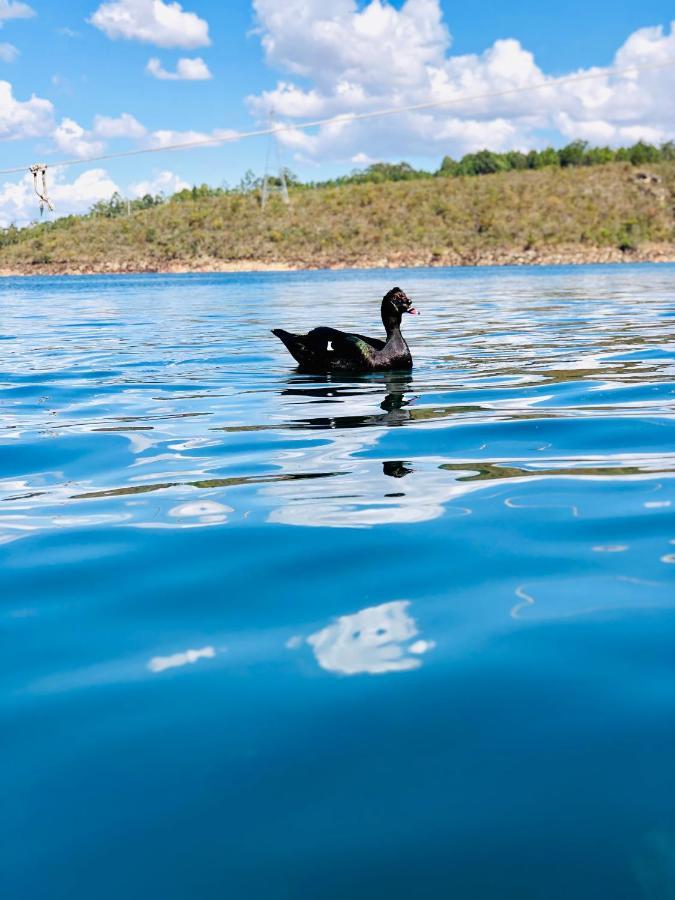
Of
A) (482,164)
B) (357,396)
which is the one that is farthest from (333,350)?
(482,164)

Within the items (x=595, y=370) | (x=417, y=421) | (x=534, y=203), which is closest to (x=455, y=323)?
(x=595, y=370)

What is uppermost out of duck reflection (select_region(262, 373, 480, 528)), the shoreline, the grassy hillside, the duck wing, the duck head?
the grassy hillside

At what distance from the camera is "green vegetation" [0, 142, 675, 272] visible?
107562mm

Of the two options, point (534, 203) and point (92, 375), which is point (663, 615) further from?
point (534, 203)

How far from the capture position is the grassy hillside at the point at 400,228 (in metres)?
107

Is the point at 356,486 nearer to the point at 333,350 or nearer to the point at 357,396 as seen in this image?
the point at 357,396

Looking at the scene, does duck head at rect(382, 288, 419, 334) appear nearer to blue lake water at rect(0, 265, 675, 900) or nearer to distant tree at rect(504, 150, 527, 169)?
blue lake water at rect(0, 265, 675, 900)

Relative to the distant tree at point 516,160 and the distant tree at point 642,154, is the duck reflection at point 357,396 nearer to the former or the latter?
the distant tree at point 642,154

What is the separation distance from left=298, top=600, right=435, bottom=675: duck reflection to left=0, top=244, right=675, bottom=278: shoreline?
9654 cm

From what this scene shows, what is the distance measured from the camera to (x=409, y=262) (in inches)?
4114

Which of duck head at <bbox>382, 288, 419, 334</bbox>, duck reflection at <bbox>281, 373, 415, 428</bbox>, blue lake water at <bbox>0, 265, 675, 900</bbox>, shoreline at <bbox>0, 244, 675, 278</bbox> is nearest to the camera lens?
blue lake water at <bbox>0, 265, 675, 900</bbox>

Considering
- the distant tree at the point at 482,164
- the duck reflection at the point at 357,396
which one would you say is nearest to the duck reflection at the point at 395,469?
the duck reflection at the point at 357,396

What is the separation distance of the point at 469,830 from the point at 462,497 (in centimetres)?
282

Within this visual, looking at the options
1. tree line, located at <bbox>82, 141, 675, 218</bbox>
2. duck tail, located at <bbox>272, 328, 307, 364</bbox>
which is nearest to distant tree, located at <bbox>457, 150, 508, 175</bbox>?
tree line, located at <bbox>82, 141, 675, 218</bbox>
